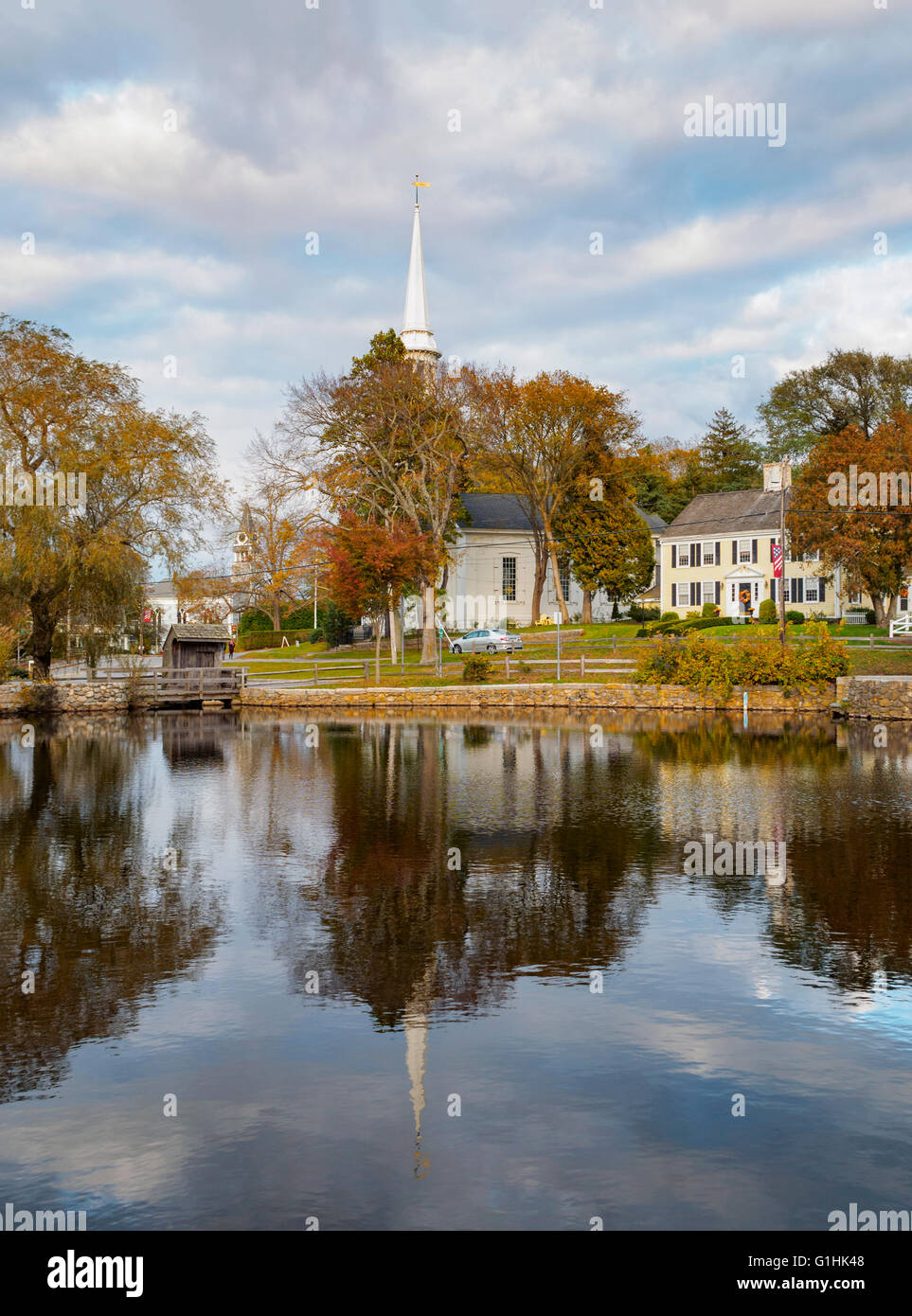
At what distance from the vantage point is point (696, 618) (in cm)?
6625

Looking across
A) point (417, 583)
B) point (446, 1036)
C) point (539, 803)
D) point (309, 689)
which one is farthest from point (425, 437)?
point (446, 1036)

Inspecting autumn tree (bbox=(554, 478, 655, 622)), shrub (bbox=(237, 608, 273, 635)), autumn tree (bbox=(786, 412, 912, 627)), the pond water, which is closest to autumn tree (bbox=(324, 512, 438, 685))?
autumn tree (bbox=(554, 478, 655, 622))

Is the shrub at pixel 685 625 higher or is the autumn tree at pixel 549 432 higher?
the autumn tree at pixel 549 432

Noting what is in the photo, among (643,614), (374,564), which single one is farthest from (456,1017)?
(643,614)

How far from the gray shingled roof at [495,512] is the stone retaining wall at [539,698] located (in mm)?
30529

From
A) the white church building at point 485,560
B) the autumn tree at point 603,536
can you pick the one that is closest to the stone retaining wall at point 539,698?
the autumn tree at point 603,536

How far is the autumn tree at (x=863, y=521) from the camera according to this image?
5078 cm

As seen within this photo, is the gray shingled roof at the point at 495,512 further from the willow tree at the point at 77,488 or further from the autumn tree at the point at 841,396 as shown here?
the willow tree at the point at 77,488

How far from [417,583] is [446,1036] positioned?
50258 mm

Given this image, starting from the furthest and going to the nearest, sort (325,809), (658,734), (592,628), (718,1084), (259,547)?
(259,547)
(592,628)
(658,734)
(325,809)
(718,1084)

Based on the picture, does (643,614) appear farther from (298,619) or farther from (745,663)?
(745,663)

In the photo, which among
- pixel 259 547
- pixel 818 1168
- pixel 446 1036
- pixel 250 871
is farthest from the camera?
pixel 259 547
